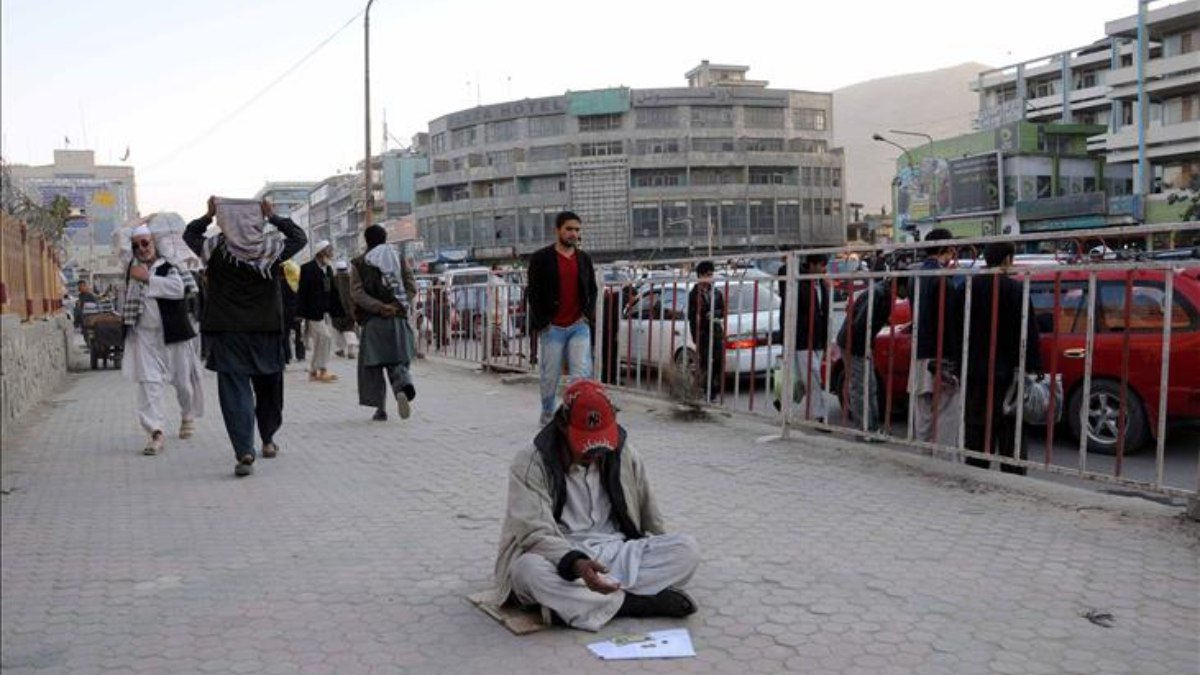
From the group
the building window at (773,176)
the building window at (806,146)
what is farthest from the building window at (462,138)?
the building window at (806,146)

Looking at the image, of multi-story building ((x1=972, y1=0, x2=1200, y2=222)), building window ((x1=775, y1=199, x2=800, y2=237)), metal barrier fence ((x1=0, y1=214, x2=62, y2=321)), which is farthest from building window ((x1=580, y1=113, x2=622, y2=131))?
metal barrier fence ((x1=0, y1=214, x2=62, y2=321))

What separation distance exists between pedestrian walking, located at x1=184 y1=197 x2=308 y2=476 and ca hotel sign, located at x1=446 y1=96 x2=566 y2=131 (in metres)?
80.8

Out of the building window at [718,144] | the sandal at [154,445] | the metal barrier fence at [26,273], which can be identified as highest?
the building window at [718,144]

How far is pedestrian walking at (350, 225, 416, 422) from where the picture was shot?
898 centimetres

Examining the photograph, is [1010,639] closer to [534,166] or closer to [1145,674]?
[1145,674]

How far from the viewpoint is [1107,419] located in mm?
7648

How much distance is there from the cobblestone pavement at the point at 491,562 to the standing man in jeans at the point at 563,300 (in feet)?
3.18

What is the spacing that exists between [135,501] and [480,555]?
2.47 metres

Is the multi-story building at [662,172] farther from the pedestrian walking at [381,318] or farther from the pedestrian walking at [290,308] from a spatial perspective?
the pedestrian walking at [381,318]

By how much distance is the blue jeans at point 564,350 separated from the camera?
8.20m

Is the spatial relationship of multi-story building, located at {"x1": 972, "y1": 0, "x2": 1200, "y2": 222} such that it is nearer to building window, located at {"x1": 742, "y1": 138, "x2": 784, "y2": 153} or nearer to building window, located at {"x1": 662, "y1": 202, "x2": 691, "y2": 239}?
building window, located at {"x1": 742, "y1": 138, "x2": 784, "y2": 153}

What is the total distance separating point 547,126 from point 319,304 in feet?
247

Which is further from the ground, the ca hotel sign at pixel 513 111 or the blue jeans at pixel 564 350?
the ca hotel sign at pixel 513 111

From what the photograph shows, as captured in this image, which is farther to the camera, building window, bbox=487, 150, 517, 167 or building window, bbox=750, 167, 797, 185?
building window, bbox=487, 150, 517, 167
